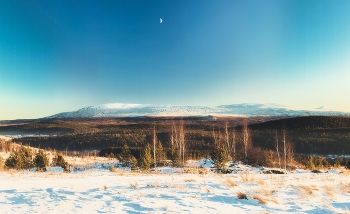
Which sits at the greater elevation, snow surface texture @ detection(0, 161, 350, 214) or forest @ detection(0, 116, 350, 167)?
snow surface texture @ detection(0, 161, 350, 214)

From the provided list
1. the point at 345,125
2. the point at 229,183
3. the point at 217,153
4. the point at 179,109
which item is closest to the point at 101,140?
the point at 217,153

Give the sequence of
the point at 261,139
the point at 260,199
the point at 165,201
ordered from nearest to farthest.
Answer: the point at 165,201 < the point at 260,199 < the point at 261,139

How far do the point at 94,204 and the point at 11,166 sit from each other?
693 inches

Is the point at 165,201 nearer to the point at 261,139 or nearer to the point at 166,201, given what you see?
the point at 166,201

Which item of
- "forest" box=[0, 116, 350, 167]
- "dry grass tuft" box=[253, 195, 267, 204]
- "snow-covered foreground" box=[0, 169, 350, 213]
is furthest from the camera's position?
"forest" box=[0, 116, 350, 167]

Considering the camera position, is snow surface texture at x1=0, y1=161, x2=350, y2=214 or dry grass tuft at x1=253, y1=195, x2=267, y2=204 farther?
dry grass tuft at x1=253, y1=195, x2=267, y2=204

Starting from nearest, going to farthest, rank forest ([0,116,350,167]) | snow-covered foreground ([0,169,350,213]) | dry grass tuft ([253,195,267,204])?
1. snow-covered foreground ([0,169,350,213])
2. dry grass tuft ([253,195,267,204])
3. forest ([0,116,350,167])

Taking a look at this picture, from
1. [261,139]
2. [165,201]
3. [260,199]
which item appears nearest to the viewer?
[165,201]

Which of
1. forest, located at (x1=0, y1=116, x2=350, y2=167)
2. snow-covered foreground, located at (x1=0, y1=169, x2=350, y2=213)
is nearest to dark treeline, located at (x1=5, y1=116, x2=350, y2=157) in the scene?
forest, located at (x1=0, y1=116, x2=350, y2=167)

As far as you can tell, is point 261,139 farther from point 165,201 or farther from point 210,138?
point 165,201

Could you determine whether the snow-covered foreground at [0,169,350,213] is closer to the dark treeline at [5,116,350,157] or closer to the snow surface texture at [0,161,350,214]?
the snow surface texture at [0,161,350,214]

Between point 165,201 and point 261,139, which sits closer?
point 165,201

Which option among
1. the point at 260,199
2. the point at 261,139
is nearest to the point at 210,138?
the point at 261,139

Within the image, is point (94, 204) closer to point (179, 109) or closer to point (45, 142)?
point (45, 142)
